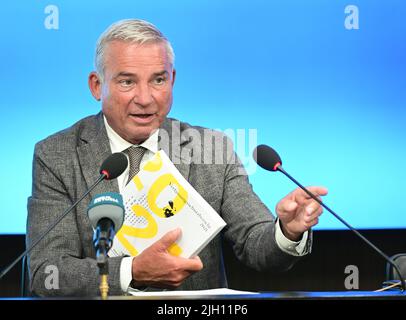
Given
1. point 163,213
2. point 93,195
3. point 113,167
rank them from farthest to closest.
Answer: point 93,195 < point 163,213 < point 113,167

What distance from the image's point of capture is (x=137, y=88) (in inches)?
113

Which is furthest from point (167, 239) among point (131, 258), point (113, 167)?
point (113, 167)

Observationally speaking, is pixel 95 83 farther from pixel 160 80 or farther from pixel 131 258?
pixel 131 258

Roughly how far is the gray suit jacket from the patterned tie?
7cm

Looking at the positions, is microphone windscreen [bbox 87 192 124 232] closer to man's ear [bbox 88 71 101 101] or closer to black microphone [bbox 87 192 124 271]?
black microphone [bbox 87 192 124 271]

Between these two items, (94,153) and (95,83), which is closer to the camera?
(94,153)

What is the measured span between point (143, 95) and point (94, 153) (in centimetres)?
26

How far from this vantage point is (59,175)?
282cm

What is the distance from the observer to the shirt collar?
288 cm

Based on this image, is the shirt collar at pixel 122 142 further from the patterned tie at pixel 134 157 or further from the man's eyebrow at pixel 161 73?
the man's eyebrow at pixel 161 73

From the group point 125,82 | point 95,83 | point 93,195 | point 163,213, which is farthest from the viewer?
point 95,83

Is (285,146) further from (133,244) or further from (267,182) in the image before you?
(133,244)
